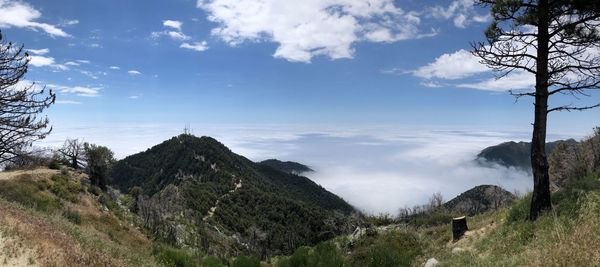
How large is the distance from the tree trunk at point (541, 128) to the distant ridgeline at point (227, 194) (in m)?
58.3

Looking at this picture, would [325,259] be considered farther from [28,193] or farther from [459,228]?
[28,193]

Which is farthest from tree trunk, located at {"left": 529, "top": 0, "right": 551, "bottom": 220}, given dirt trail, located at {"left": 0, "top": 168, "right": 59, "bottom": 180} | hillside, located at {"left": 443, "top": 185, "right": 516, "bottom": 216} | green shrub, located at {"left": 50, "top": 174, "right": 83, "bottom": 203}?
dirt trail, located at {"left": 0, "top": 168, "right": 59, "bottom": 180}

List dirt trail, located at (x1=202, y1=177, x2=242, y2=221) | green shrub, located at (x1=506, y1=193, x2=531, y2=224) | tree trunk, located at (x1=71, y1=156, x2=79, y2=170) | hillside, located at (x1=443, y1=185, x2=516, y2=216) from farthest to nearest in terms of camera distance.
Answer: dirt trail, located at (x1=202, y1=177, x2=242, y2=221)
hillside, located at (x1=443, y1=185, x2=516, y2=216)
tree trunk, located at (x1=71, y1=156, x2=79, y2=170)
green shrub, located at (x1=506, y1=193, x2=531, y2=224)

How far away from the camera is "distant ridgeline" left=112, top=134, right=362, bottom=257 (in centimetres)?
9944

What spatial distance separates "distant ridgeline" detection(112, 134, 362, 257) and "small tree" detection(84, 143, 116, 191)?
24.7 metres

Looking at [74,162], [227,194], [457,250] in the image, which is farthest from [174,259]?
[227,194]

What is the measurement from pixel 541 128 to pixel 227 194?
123919mm

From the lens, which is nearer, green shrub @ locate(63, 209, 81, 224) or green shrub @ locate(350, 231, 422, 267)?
green shrub @ locate(350, 231, 422, 267)

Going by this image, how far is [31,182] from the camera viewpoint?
2981 cm

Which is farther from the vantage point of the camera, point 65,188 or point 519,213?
point 65,188

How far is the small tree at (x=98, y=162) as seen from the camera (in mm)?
40188

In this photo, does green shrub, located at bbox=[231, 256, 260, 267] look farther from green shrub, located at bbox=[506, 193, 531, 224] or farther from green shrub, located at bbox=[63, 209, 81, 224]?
green shrub, located at bbox=[506, 193, 531, 224]

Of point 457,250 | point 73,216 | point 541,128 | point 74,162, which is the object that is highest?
point 541,128

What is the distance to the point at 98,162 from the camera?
41.6m
